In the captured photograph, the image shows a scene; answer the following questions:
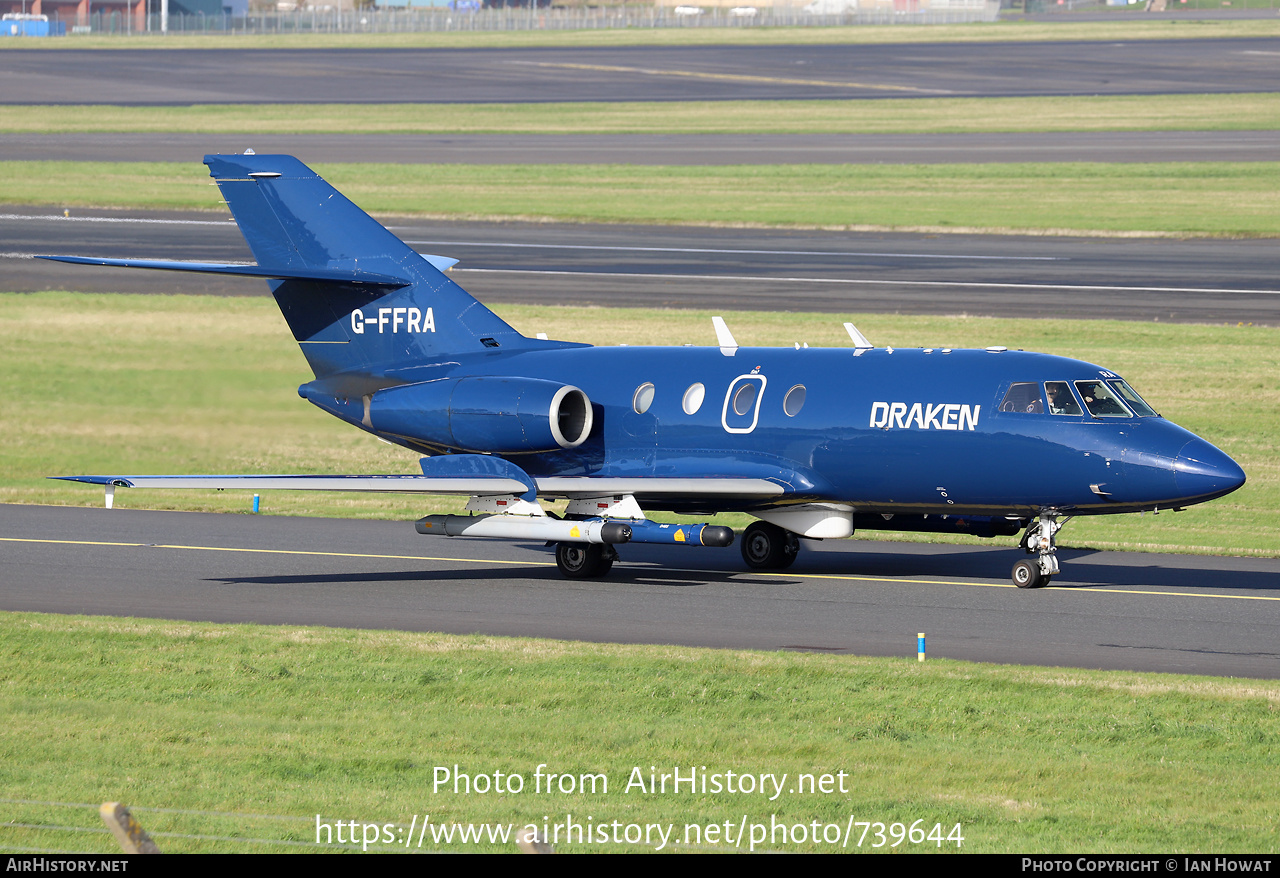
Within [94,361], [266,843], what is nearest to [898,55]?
[94,361]

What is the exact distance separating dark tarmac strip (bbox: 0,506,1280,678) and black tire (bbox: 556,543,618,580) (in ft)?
0.87

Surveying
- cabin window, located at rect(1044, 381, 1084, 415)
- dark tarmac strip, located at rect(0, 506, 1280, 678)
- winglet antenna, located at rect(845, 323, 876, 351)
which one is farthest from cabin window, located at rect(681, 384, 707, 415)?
cabin window, located at rect(1044, 381, 1084, 415)

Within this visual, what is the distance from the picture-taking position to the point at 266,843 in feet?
37.4

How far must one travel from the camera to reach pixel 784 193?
2616 inches

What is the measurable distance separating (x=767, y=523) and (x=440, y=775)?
12569 millimetres

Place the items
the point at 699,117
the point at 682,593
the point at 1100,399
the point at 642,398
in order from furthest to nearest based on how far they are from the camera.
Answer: the point at 699,117 → the point at 642,398 → the point at 682,593 → the point at 1100,399

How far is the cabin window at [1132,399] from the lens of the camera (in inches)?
881

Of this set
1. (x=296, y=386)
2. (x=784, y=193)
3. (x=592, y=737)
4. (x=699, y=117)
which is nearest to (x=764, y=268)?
(x=784, y=193)

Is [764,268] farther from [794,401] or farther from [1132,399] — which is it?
[1132,399]

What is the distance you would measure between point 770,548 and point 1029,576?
4288 mm

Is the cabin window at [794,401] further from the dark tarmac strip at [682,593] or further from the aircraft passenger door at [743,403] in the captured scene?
the dark tarmac strip at [682,593]

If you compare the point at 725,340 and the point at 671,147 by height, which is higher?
the point at 671,147

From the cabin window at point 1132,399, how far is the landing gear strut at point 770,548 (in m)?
5.48

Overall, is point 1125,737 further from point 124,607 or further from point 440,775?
point 124,607
